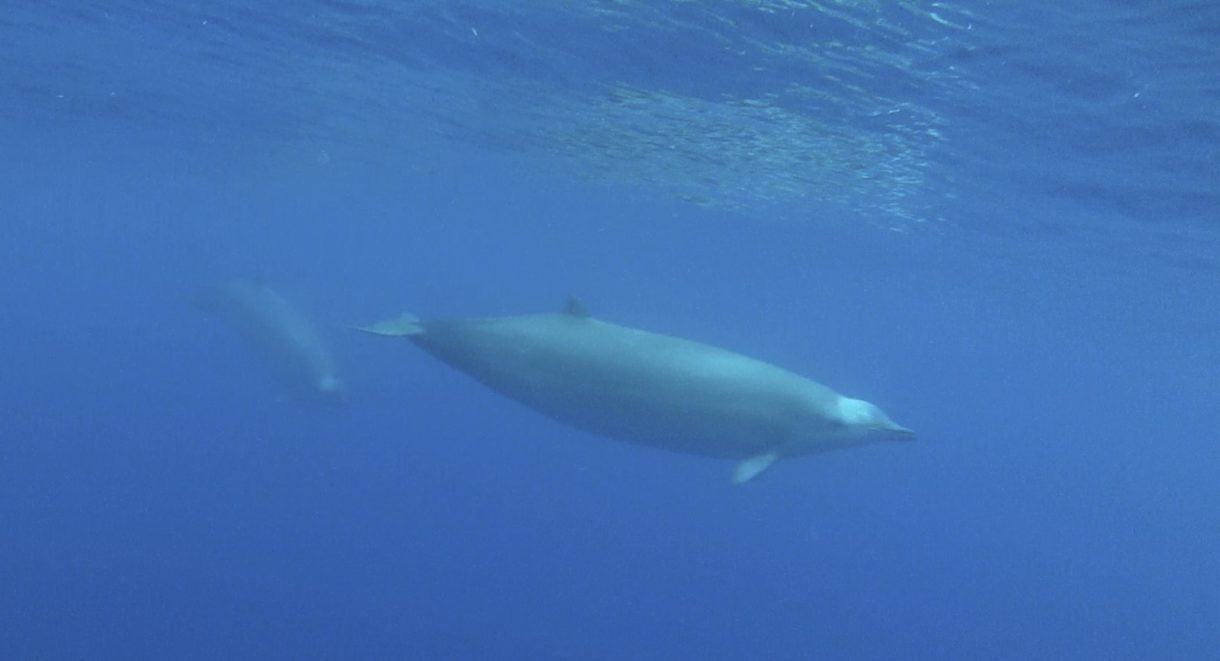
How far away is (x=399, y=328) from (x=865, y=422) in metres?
5.68

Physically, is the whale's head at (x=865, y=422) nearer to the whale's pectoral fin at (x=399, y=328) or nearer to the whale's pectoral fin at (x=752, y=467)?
the whale's pectoral fin at (x=752, y=467)

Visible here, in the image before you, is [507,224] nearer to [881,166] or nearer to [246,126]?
[246,126]

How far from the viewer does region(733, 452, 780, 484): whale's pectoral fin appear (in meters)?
10.9

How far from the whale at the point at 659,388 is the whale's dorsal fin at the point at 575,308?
0.01m

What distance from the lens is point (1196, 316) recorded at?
35219mm

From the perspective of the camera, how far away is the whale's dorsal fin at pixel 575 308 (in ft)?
38.0

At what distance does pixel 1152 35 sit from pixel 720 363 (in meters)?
6.06

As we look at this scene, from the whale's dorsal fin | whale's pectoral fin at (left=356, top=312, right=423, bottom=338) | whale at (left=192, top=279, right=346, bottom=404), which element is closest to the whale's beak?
the whale's dorsal fin

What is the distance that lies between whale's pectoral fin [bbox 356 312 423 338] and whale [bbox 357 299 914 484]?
0.02 metres

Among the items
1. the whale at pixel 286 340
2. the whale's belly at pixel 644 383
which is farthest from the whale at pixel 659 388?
the whale at pixel 286 340

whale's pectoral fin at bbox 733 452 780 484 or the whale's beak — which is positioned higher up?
the whale's beak

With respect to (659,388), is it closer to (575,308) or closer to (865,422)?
(575,308)

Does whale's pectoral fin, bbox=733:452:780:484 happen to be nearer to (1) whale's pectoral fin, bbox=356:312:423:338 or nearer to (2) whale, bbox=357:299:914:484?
(2) whale, bbox=357:299:914:484

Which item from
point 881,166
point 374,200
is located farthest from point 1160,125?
point 374,200
